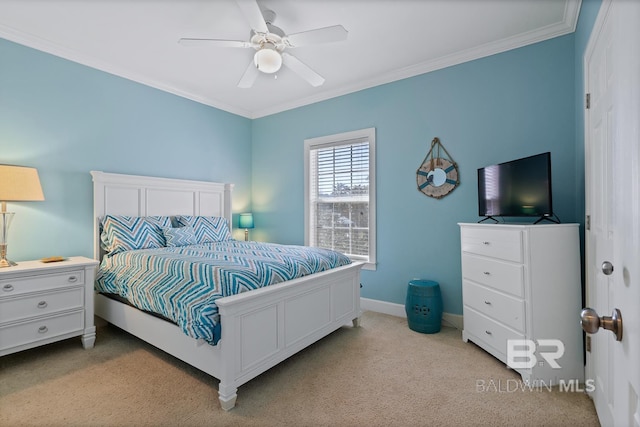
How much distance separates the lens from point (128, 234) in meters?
3.01

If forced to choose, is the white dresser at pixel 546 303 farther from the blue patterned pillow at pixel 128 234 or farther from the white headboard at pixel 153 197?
the white headboard at pixel 153 197

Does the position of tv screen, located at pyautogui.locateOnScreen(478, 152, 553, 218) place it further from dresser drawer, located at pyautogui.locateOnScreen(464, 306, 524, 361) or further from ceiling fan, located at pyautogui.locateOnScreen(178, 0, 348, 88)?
ceiling fan, located at pyautogui.locateOnScreen(178, 0, 348, 88)

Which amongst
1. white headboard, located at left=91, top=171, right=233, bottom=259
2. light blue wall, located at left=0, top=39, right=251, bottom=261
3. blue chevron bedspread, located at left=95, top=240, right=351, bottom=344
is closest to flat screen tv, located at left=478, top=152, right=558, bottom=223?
blue chevron bedspread, located at left=95, top=240, right=351, bottom=344

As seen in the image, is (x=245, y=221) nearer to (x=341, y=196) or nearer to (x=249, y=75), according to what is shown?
(x=341, y=196)

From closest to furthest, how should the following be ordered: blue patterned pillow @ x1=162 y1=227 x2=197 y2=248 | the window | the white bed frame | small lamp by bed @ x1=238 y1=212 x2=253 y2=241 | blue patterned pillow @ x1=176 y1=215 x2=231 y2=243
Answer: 1. the white bed frame
2. blue patterned pillow @ x1=162 y1=227 x2=197 y2=248
3. blue patterned pillow @ x1=176 y1=215 x2=231 y2=243
4. the window
5. small lamp by bed @ x1=238 y1=212 x2=253 y2=241

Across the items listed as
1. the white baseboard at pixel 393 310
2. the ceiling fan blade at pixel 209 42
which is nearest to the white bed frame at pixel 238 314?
the white baseboard at pixel 393 310

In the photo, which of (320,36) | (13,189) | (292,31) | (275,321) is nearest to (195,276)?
(275,321)

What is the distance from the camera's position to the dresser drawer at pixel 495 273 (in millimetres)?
2121

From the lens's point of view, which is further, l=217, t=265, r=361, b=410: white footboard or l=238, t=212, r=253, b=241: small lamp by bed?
l=238, t=212, r=253, b=241: small lamp by bed

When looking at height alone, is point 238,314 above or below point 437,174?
below

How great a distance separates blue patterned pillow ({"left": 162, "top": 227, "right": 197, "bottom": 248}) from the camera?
3.20 meters

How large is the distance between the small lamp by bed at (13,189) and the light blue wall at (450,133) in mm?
2776

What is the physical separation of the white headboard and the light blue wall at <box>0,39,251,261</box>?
109mm

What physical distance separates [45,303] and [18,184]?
933mm
